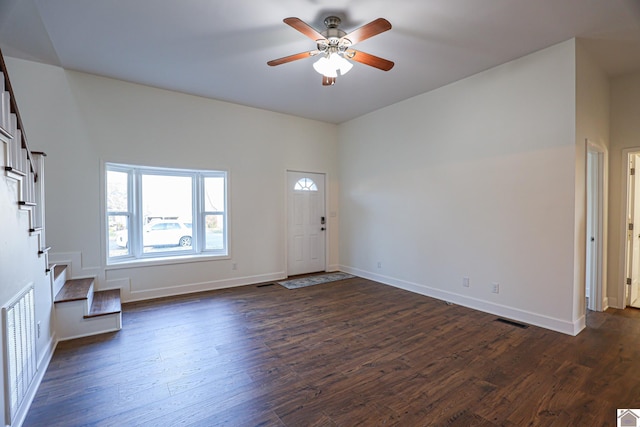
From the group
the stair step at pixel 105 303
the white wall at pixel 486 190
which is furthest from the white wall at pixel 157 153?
the white wall at pixel 486 190

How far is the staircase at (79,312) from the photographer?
2.89m

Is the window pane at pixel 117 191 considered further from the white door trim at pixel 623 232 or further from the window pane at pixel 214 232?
the white door trim at pixel 623 232

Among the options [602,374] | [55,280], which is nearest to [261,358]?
[55,280]

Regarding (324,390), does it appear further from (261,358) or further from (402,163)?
(402,163)

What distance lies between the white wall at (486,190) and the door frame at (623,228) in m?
1.31

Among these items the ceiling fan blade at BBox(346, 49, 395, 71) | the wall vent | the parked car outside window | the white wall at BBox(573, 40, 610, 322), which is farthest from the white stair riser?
the white wall at BBox(573, 40, 610, 322)

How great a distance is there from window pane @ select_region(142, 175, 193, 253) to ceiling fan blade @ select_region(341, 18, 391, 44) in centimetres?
340

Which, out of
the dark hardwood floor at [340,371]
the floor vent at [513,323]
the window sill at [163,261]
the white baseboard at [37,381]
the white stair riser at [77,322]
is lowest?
the dark hardwood floor at [340,371]

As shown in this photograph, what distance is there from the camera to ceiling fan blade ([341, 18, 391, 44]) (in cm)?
211

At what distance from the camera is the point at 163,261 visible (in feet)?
14.0

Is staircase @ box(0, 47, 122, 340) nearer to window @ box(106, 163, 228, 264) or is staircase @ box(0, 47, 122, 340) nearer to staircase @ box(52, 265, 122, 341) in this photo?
Result: staircase @ box(52, 265, 122, 341)

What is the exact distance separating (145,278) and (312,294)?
2.40 meters

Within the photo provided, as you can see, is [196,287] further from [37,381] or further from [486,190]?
[486,190]

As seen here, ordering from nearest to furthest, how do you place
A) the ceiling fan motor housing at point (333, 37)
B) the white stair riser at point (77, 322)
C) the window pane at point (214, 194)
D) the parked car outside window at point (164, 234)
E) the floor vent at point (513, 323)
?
the ceiling fan motor housing at point (333, 37)
the white stair riser at point (77, 322)
the floor vent at point (513, 323)
the parked car outside window at point (164, 234)
the window pane at point (214, 194)
